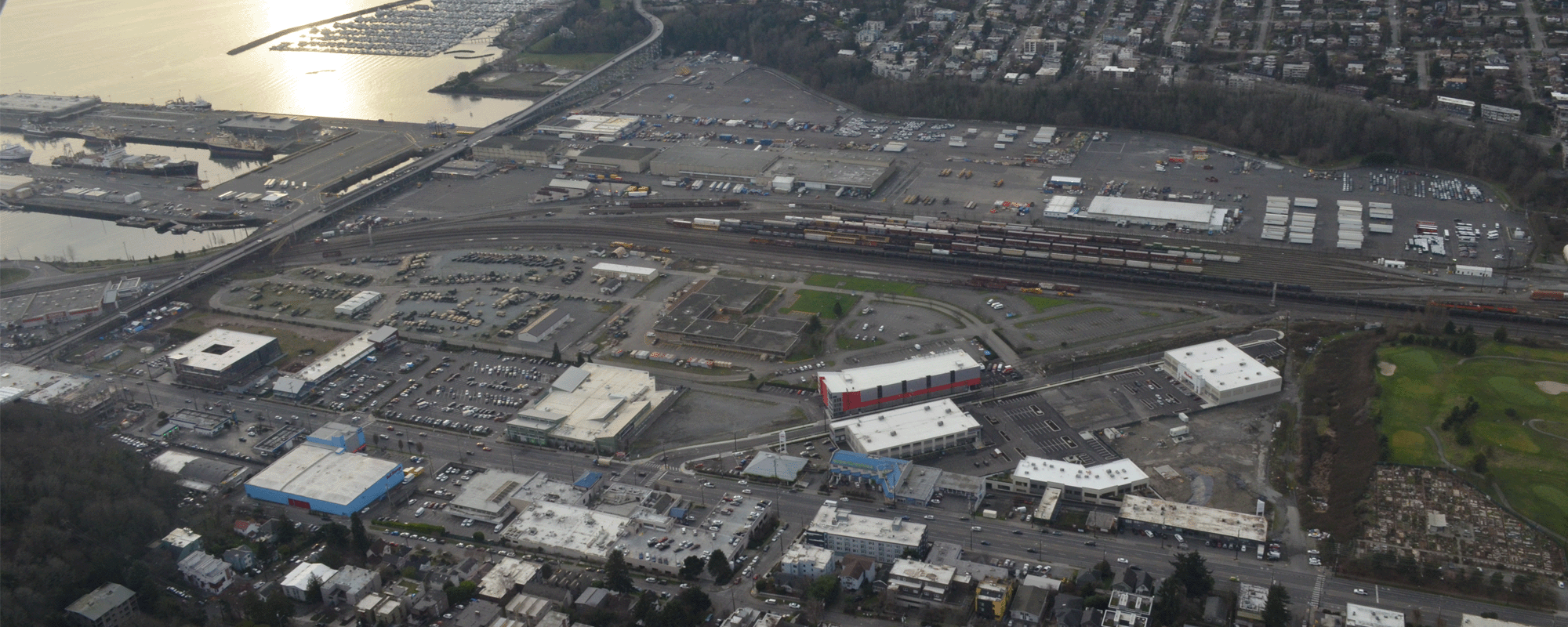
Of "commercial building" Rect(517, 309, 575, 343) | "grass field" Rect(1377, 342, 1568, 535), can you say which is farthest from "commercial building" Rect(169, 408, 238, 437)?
"grass field" Rect(1377, 342, 1568, 535)

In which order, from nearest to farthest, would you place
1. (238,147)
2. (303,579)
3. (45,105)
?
(303,579) < (238,147) < (45,105)

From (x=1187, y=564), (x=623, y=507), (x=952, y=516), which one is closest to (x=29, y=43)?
(x=623, y=507)

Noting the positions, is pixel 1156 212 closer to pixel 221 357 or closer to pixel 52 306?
pixel 221 357

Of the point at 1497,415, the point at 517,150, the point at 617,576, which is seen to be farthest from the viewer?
the point at 517,150

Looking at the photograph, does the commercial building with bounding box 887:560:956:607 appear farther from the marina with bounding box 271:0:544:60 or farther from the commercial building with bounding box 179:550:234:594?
the marina with bounding box 271:0:544:60

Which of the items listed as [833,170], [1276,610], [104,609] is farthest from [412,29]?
[1276,610]

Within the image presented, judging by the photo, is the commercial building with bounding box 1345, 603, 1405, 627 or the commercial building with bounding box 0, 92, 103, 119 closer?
the commercial building with bounding box 1345, 603, 1405, 627

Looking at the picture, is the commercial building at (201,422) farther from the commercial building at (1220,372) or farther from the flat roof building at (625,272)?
the commercial building at (1220,372)
